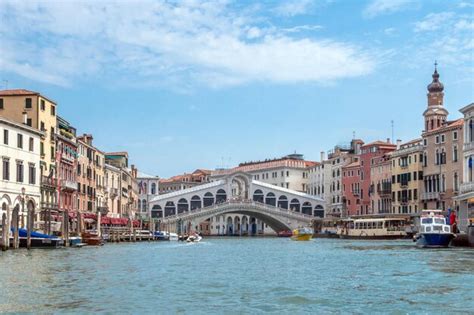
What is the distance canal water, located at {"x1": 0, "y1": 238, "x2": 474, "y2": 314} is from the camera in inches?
531

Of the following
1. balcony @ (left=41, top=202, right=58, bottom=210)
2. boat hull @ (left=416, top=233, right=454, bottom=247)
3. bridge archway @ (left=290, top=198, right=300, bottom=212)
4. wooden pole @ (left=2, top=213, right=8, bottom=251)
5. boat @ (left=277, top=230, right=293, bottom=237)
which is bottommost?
boat @ (left=277, top=230, right=293, bottom=237)

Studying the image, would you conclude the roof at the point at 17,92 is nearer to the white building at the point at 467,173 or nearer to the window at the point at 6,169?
the window at the point at 6,169

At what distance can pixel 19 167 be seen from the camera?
36406 mm

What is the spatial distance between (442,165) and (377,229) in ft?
20.5

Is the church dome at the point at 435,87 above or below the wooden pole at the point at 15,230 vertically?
above

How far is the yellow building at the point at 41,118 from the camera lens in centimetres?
3897

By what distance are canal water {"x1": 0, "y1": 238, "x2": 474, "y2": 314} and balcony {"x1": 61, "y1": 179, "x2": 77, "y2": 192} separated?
747 inches

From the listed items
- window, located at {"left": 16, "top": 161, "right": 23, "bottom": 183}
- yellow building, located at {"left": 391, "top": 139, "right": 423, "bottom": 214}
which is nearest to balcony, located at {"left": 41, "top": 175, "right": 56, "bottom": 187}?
window, located at {"left": 16, "top": 161, "right": 23, "bottom": 183}

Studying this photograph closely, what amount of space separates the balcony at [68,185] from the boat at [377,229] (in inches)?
834

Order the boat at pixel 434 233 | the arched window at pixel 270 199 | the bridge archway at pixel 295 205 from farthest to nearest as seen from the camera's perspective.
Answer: the arched window at pixel 270 199 < the bridge archway at pixel 295 205 < the boat at pixel 434 233

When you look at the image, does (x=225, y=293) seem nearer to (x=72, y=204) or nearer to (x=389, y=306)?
(x=389, y=306)

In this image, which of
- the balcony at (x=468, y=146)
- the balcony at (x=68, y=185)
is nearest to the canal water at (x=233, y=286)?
the balcony at (x=468, y=146)

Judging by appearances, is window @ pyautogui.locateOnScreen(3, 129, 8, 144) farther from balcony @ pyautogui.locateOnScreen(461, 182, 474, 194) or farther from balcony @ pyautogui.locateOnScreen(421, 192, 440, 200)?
balcony @ pyautogui.locateOnScreen(421, 192, 440, 200)

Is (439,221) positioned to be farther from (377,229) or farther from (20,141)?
(377,229)
